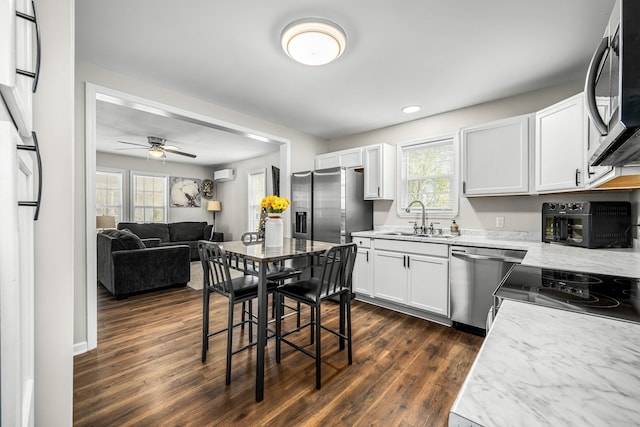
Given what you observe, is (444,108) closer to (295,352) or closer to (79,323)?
(295,352)

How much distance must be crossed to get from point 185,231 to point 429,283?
6.08 metres

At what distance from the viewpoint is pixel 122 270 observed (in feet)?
12.2

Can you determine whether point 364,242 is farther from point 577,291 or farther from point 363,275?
point 577,291

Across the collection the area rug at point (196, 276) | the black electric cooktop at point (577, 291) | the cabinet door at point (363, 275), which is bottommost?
the area rug at point (196, 276)

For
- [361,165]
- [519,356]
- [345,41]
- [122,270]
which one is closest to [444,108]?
[361,165]

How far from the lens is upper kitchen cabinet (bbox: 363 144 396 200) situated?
3834 millimetres

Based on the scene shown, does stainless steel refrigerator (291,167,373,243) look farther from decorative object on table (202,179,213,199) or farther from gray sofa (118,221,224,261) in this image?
decorative object on table (202,179,213,199)

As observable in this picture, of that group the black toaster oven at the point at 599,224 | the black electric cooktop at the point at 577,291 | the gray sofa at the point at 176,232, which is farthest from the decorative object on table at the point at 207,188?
the black electric cooktop at the point at 577,291

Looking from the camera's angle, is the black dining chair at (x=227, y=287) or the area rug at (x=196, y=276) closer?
the black dining chair at (x=227, y=287)

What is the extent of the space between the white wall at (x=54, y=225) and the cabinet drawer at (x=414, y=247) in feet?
9.33

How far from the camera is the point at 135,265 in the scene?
150 inches

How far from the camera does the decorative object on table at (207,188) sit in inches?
313

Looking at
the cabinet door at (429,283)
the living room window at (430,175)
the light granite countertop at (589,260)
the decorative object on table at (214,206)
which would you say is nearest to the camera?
the light granite countertop at (589,260)

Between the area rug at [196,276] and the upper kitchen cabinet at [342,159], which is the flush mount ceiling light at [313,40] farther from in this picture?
the area rug at [196,276]
